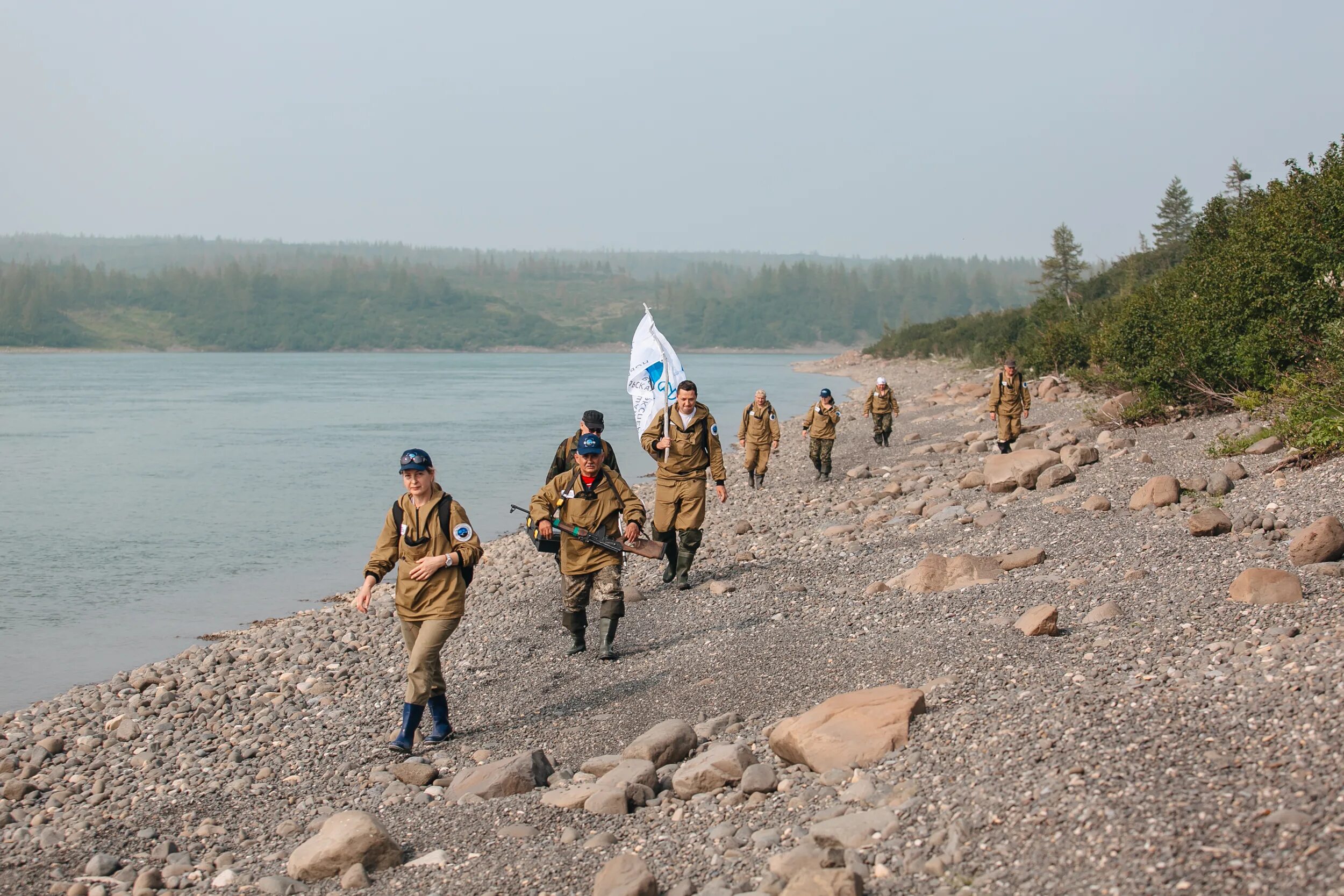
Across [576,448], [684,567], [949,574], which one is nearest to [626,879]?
[576,448]

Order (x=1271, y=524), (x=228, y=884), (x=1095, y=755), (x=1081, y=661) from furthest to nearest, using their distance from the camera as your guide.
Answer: (x=1271, y=524) < (x=1081, y=661) < (x=228, y=884) < (x=1095, y=755)

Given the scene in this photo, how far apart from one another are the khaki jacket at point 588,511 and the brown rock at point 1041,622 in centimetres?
279

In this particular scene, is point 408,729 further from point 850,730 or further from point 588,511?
point 850,730

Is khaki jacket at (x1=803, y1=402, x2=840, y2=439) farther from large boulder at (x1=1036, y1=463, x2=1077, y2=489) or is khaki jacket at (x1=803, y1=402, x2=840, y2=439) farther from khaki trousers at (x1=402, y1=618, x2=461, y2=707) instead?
khaki trousers at (x1=402, y1=618, x2=461, y2=707)

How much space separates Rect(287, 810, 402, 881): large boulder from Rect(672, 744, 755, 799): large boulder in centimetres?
145

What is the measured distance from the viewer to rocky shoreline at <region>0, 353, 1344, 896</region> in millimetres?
4789

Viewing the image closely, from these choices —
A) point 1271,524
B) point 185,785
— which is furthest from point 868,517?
point 185,785

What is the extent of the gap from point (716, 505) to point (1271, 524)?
9.84 m

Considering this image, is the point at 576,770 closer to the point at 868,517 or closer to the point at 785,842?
the point at 785,842

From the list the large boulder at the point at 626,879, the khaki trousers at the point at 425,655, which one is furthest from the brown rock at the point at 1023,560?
the large boulder at the point at 626,879

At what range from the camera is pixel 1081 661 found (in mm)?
6840

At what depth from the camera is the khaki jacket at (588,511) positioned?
8766 mm

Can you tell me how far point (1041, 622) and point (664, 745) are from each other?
266cm

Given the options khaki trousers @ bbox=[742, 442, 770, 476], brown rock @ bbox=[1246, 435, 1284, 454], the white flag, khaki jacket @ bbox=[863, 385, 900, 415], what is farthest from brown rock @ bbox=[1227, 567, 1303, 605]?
khaki jacket @ bbox=[863, 385, 900, 415]
